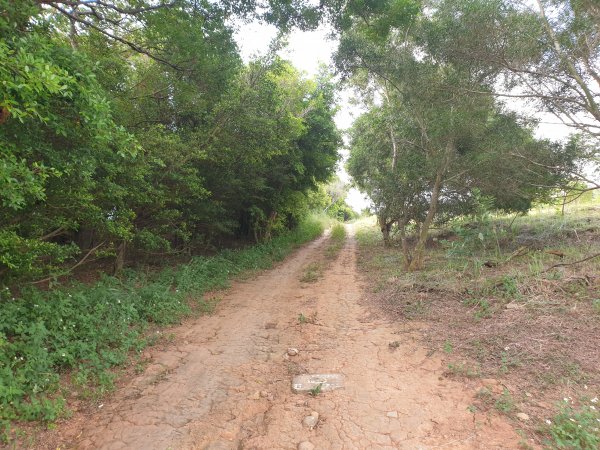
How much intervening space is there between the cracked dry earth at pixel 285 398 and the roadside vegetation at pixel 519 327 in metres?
0.33

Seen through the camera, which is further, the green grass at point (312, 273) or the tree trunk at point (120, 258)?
the green grass at point (312, 273)

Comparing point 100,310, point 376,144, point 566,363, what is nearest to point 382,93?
point 376,144

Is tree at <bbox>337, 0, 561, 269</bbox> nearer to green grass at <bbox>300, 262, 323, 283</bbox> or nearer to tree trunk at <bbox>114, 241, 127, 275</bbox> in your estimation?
green grass at <bbox>300, 262, 323, 283</bbox>

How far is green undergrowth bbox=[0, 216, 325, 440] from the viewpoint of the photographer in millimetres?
3301

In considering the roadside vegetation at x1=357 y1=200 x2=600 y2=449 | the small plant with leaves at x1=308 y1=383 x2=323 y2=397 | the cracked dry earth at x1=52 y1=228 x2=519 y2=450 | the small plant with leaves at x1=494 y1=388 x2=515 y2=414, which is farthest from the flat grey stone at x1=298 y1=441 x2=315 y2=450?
the small plant with leaves at x1=494 y1=388 x2=515 y2=414

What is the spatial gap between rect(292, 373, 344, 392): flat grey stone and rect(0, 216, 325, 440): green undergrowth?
2.18 metres

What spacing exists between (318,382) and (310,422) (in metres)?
0.77

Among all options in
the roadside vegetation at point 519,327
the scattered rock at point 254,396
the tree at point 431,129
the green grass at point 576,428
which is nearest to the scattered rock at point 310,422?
the scattered rock at point 254,396

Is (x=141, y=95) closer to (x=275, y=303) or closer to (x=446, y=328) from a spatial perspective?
(x=275, y=303)

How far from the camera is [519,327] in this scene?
15.6 feet

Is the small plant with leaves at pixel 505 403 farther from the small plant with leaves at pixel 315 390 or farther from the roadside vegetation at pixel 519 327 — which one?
the small plant with leaves at pixel 315 390

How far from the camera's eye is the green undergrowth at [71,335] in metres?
3.30

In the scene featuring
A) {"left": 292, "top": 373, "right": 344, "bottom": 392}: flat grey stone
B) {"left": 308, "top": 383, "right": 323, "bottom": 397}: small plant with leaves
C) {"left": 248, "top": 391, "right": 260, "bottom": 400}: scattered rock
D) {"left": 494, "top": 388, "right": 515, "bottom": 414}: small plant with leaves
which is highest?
{"left": 494, "top": 388, "right": 515, "bottom": 414}: small plant with leaves

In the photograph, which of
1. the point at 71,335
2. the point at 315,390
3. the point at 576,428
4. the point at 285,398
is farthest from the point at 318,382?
the point at 71,335
